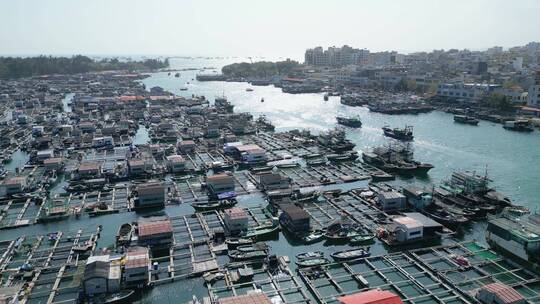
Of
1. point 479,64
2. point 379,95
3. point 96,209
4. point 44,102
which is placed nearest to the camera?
point 96,209

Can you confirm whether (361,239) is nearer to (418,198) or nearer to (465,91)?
(418,198)

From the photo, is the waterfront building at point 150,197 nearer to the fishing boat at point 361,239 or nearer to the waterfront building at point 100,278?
the waterfront building at point 100,278

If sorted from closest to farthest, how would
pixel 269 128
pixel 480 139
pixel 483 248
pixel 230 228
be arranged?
pixel 483 248
pixel 230 228
pixel 480 139
pixel 269 128

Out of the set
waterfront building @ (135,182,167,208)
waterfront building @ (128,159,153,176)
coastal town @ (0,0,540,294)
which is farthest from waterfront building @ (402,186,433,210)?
waterfront building @ (128,159,153,176)

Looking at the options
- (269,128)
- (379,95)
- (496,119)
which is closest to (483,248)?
(269,128)

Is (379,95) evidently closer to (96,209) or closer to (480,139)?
(480,139)
